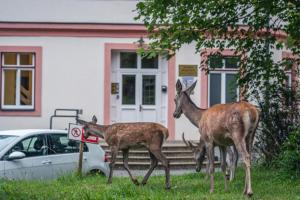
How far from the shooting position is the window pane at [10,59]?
2587 cm

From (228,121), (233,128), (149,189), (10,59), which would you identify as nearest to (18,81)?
(10,59)

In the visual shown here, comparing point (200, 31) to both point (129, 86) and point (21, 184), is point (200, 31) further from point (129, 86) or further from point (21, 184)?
point (129, 86)

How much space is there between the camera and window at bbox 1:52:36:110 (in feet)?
85.0

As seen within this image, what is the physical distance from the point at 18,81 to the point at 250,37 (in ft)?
36.0

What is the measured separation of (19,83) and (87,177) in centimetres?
1093

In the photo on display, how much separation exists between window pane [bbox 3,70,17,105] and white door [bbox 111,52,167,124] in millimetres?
3544

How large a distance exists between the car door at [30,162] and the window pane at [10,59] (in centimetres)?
996

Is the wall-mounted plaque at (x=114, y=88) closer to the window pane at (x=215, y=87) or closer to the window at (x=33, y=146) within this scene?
the window pane at (x=215, y=87)

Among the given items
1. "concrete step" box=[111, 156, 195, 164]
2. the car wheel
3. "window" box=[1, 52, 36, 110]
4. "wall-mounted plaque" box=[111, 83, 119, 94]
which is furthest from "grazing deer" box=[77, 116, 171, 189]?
"window" box=[1, 52, 36, 110]

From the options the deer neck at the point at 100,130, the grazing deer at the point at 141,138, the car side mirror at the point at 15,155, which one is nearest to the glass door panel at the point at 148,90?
the car side mirror at the point at 15,155

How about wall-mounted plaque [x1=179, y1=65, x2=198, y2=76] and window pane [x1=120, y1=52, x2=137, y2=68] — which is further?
window pane [x1=120, y1=52, x2=137, y2=68]

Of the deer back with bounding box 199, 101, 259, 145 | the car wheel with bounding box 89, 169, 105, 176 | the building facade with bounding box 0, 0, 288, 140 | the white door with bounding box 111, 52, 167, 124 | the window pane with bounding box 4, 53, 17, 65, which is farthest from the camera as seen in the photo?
the white door with bounding box 111, 52, 167, 124

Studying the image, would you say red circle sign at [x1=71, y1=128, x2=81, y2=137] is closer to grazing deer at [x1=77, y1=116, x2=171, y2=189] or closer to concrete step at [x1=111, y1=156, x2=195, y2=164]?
grazing deer at [x1=77, y1=116, x2=171, y2=189]

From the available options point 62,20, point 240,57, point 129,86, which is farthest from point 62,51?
point 240,57
